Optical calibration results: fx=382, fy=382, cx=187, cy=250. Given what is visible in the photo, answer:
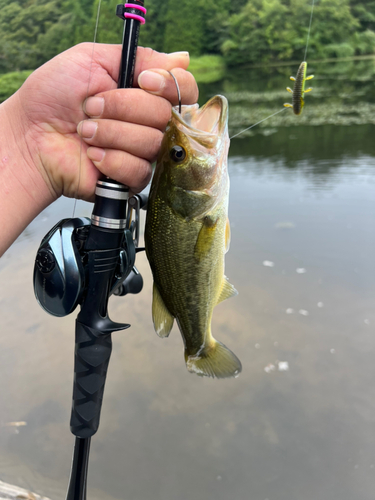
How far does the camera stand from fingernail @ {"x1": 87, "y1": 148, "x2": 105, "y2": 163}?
3.62 ft

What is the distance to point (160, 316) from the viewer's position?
1.14 metres

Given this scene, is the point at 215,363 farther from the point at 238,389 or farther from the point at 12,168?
the point at 238,389

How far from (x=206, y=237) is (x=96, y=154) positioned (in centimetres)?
40

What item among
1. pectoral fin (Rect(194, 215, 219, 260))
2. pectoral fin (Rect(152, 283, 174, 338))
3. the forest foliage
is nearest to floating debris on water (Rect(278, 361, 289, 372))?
pectoral fin (Rect(152, 283, 174, 338))

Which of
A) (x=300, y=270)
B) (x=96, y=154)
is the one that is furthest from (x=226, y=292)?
(x=300, y=270)

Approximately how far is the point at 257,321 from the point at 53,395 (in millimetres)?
1625

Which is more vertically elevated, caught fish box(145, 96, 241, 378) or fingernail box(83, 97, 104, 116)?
fingernail box(83, 97, 104, 116)

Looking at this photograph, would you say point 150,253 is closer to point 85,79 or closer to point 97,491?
point 85,79

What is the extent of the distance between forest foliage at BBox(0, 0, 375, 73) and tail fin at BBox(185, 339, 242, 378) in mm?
9099

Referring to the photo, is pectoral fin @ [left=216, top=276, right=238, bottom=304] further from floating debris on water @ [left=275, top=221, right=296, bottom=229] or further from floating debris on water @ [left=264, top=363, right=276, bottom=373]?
floating debris on water @ [left=275, top=221, right=296, bottom=229]

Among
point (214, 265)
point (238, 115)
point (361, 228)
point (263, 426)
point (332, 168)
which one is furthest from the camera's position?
point (238, 115)

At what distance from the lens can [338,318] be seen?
3.15 m

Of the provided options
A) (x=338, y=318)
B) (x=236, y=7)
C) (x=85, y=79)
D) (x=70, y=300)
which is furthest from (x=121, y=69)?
(x=236, y=7)

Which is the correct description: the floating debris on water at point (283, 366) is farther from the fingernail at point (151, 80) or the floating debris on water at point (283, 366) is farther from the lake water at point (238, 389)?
the fingernail at point (151, 80)
